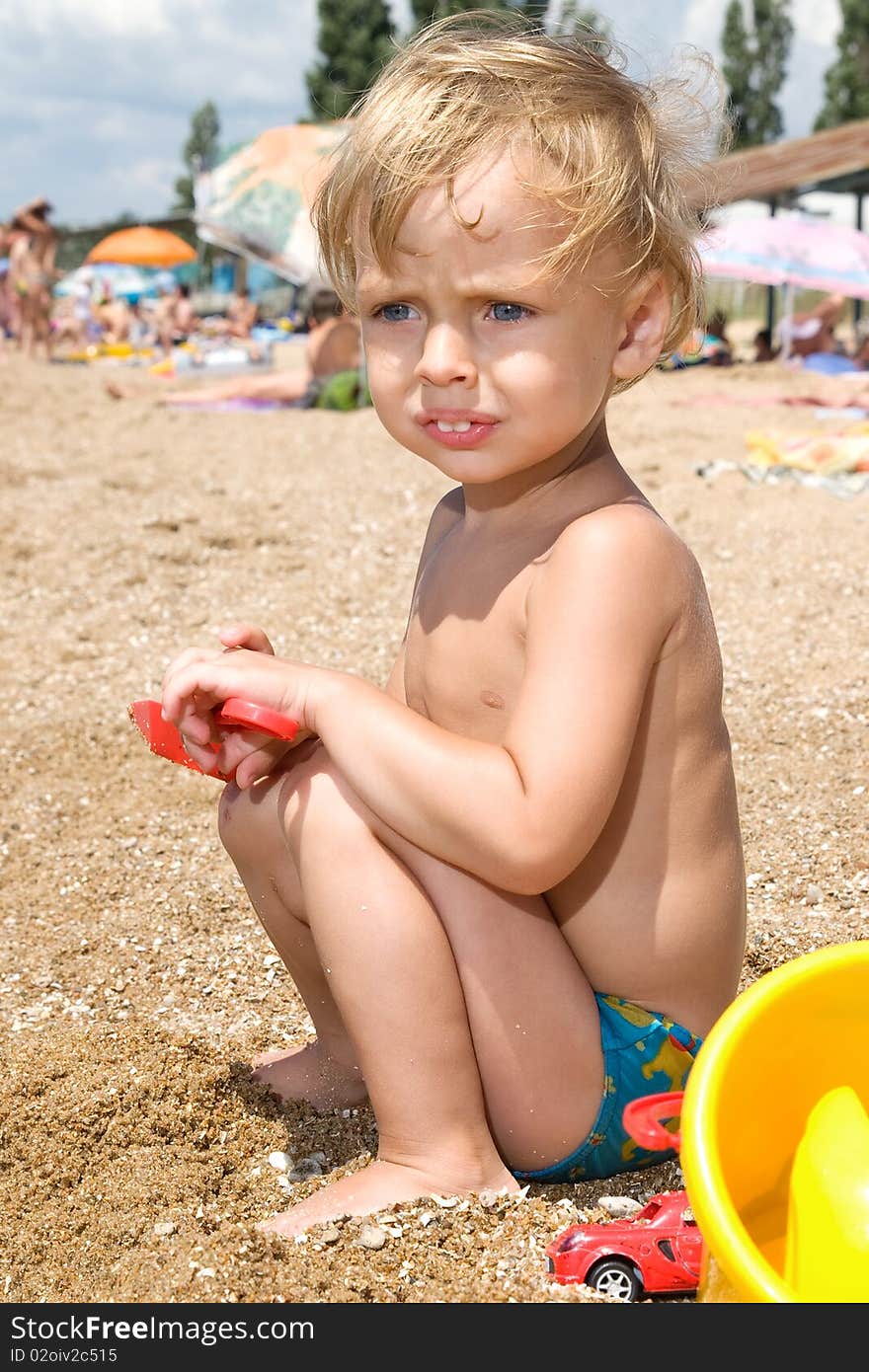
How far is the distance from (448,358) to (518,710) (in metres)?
0.40

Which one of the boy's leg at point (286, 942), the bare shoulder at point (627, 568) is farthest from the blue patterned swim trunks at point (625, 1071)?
the bare shoulder at point (627, 568)

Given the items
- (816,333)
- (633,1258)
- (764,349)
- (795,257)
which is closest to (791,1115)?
(633,1258)

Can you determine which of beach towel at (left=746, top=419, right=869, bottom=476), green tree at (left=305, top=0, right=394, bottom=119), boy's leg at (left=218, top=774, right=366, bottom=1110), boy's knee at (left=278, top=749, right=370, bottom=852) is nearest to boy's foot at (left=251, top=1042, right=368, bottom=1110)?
boy's leg at (left=218, top=774, right=366, bottom=1110)

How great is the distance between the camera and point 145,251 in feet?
73.9

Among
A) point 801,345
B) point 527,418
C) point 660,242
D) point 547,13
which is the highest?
point 547,13

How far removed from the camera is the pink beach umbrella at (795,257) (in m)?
12.1

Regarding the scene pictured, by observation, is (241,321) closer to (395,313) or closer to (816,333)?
(816,333)

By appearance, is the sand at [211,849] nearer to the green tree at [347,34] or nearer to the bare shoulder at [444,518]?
the bare shoulder at [444,518]

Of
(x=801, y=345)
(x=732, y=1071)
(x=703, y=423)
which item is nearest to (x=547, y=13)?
(x=732, y=1071)

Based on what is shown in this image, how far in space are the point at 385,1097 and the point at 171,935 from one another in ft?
3.13

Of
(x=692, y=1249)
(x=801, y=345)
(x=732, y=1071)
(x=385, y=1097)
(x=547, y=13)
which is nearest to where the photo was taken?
(x=732, y=1071)

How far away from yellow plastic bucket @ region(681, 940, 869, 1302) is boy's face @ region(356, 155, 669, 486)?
2.15 ft
